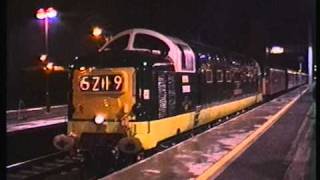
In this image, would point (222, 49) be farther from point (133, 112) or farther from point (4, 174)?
point (4, 174)

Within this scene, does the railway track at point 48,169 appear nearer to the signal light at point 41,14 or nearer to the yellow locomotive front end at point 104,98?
the yellow locomotive front end at point 104,98

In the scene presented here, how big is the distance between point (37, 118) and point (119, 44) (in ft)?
19.1

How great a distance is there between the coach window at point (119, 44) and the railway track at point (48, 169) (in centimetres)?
158

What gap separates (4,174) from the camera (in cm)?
453

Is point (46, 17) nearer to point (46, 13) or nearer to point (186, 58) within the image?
point (46, 13)

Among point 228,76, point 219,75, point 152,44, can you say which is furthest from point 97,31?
point 228,76

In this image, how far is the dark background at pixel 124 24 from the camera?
19.3ft

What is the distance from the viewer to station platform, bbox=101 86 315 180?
6414mm

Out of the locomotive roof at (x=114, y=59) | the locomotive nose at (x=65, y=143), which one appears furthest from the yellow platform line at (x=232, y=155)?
the locomotive nose at (x=65, y=143)

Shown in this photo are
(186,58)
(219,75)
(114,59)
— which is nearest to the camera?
(114,59)

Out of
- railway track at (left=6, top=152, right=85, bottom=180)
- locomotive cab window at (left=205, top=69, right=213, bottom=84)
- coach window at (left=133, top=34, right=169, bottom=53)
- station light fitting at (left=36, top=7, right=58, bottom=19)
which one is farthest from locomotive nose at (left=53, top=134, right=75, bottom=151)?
locomotive cab window at (left=205, top=69, right=213, bottom=84)

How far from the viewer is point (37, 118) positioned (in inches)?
522

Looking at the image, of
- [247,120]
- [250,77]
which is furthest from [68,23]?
[250,77]

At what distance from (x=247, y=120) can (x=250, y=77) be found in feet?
15.6
